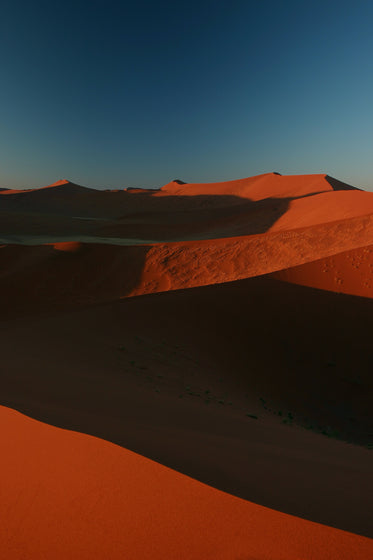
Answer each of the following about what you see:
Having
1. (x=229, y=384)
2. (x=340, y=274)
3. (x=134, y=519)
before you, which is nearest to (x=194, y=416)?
(x=134, y=519)

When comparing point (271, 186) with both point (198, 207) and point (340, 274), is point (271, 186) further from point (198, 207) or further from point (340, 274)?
point (340, 274)

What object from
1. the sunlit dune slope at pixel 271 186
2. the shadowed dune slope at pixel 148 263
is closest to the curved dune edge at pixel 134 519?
the shadowed dune slope at pixel 148 263

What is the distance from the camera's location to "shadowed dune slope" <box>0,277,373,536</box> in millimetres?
1849

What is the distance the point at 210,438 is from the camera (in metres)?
2.48

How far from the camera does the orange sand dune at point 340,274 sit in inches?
369

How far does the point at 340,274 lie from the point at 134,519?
390 inches

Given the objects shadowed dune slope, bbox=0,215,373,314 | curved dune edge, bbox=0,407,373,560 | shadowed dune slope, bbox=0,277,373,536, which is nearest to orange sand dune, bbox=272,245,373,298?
shadowed dune slope, bbox=0,277,373,536

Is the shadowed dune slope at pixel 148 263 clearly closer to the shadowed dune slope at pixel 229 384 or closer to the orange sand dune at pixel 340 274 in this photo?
the orange sand dune at pixel 340 274

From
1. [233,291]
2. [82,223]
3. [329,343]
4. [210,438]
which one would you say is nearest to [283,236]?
[233,291]

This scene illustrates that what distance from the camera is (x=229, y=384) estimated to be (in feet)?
18.7

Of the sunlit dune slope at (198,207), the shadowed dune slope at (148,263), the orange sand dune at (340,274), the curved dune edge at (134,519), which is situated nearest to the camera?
the curved dune edge at (134,519)

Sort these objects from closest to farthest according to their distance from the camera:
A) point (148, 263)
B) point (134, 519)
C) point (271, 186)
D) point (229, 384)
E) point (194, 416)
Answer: point (134, 519) < point (194, 416) < point (229, 384) < point (148, 263) < point (271, 186)

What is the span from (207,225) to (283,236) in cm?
1491

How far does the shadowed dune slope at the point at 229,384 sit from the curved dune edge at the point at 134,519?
4.5 inches
